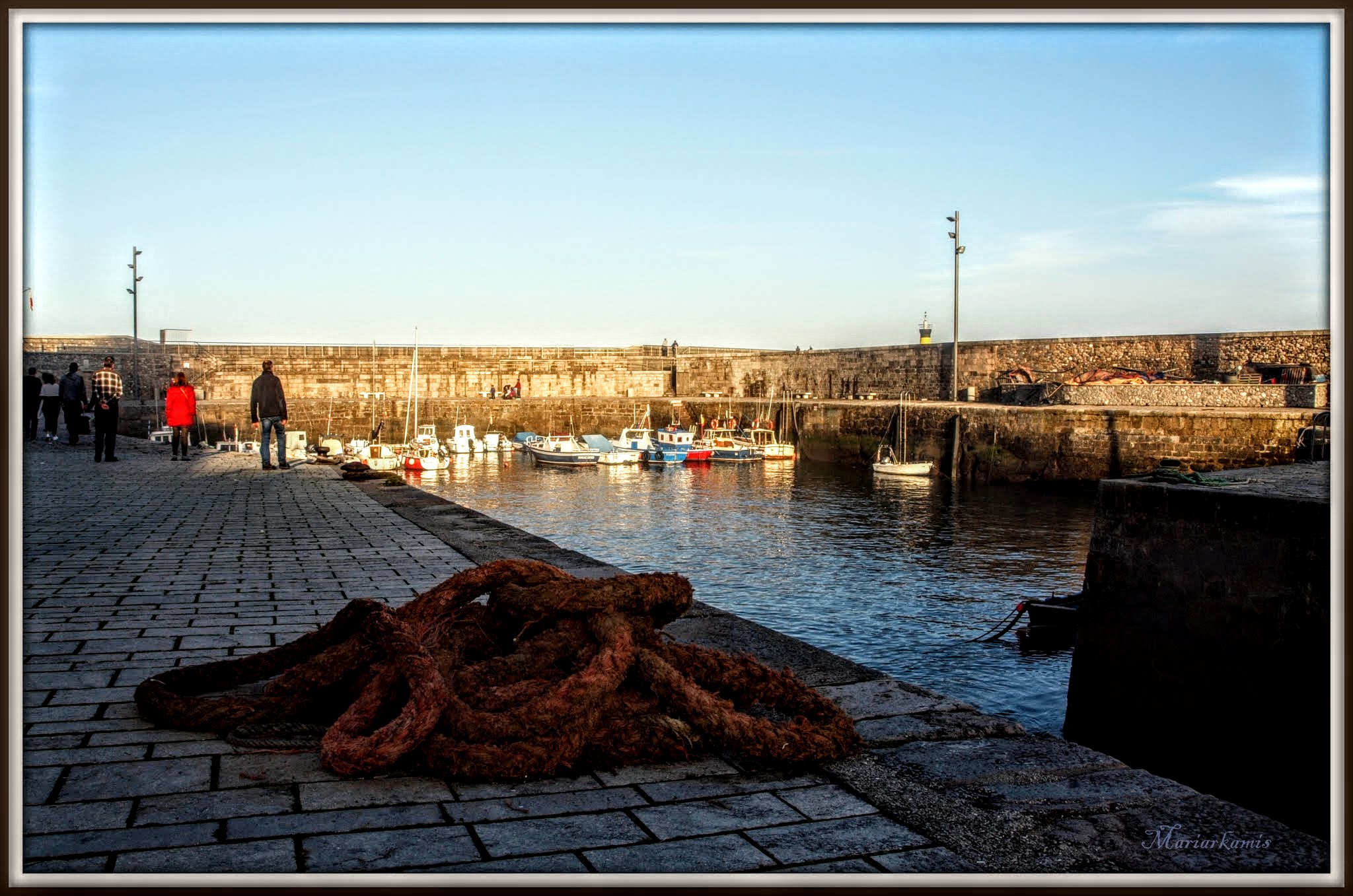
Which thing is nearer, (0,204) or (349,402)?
(0,204)

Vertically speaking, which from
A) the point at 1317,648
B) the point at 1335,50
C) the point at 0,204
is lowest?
the point at 1317,648

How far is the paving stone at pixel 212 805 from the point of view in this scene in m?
2.99

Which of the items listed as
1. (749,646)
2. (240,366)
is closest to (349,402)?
(240,366)

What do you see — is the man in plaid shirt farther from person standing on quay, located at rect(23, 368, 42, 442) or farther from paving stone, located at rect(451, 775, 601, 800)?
paving stone, located at rect(451, 775, 601, 800)

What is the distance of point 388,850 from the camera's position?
278 cm

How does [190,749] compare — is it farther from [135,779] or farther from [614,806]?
[614,806]

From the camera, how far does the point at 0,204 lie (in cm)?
265

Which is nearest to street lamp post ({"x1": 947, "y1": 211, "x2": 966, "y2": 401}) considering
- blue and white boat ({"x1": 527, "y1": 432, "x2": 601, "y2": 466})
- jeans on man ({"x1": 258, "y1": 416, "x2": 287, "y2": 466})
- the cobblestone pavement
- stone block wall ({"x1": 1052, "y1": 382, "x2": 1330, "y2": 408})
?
stone block wall ({"x1": 1052, "y1": 382, "x2": 1330, "y2": 408})

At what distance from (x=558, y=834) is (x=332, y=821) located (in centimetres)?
62

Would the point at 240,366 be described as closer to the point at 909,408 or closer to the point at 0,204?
the point at 909,408

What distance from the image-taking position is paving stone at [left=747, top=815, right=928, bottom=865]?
2807 mm

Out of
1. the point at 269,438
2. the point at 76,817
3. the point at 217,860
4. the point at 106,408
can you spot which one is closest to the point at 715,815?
the point at 217,860

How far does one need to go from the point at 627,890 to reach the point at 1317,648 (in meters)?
5.60

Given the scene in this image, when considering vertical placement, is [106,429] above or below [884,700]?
above
